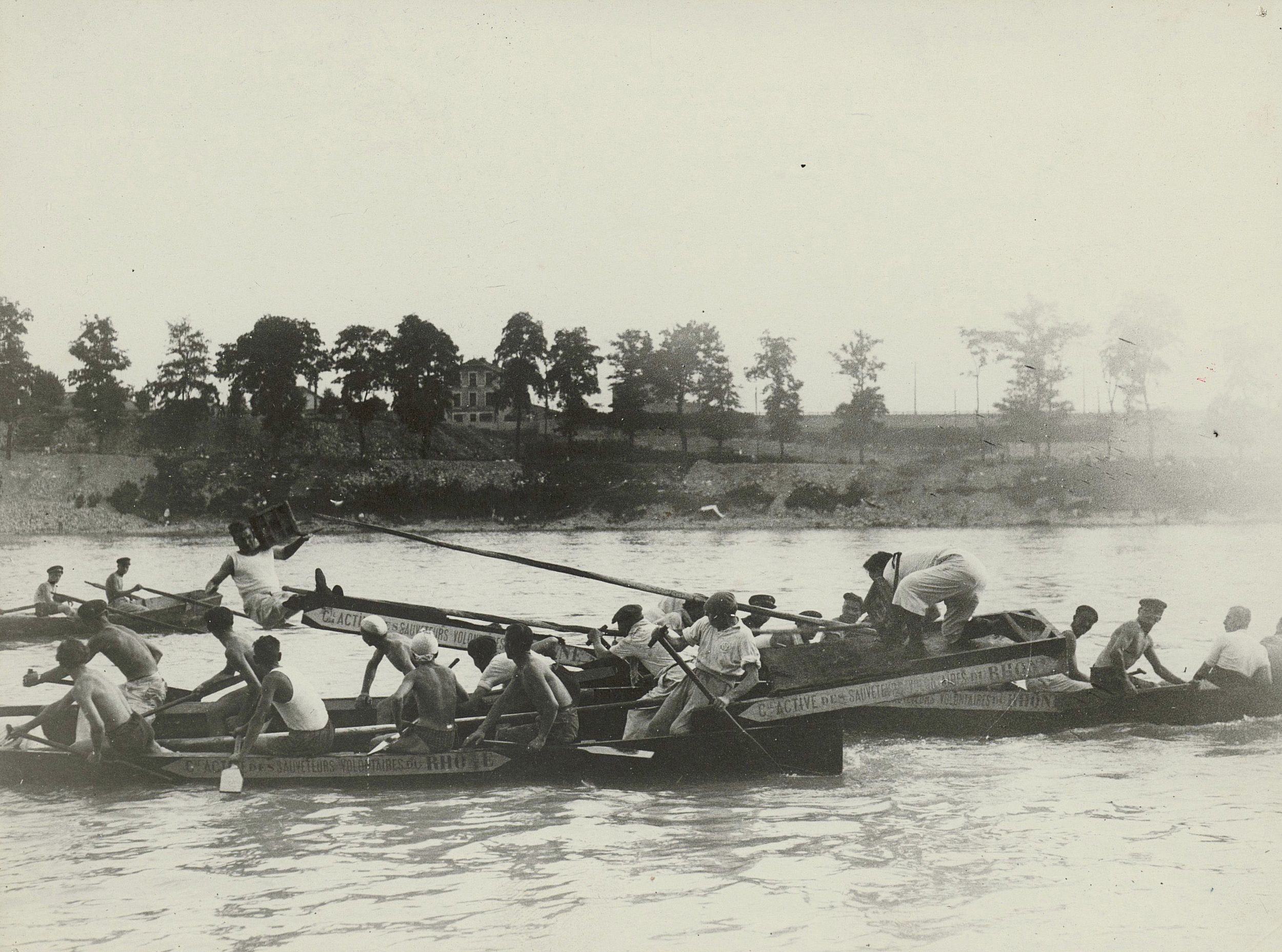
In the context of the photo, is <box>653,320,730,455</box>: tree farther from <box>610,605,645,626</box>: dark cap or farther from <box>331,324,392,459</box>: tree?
<box>610,605,645,626</box>: dark cap

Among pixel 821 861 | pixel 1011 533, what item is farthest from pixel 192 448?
pixel 821 861

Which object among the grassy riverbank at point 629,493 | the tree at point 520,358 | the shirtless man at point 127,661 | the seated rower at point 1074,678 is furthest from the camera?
the tree at point 520,358

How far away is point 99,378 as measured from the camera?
37.1 m

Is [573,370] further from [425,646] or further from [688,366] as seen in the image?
[425,646]

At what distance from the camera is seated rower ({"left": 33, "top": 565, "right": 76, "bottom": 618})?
16.9m

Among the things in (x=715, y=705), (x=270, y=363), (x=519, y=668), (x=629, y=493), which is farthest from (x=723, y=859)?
(x=629, y=493)

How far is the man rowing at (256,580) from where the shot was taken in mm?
11344

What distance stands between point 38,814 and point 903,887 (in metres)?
7.47

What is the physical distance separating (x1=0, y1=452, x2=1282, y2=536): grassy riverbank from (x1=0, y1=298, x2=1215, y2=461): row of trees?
2.12 m

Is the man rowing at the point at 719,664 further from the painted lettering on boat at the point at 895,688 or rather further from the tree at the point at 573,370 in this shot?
the tree at the point at 573,370

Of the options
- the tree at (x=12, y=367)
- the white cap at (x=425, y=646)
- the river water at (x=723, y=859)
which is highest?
the tree at (x=12, y=367)

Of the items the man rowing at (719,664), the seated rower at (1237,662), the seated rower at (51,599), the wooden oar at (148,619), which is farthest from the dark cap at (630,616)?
the seated rower at (51,599)

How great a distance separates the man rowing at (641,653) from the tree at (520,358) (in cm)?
4518

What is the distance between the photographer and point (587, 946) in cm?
643
